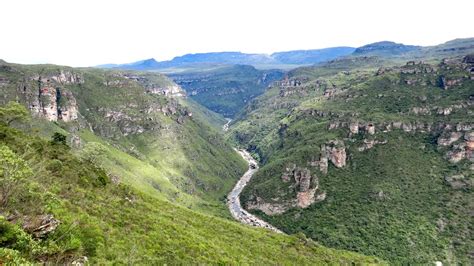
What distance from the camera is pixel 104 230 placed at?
59.1m

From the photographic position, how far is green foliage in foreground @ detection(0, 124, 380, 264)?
1586 inches

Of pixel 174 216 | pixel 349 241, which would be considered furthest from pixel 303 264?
pixel 349 241

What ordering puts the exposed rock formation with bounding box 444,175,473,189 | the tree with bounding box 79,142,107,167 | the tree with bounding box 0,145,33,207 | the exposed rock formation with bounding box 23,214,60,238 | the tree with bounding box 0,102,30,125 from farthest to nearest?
the exposed rock formation with bounding box 444,175,473,189 < the tree with bounding box 79,142,107,167 < the tree with bounding box 0,102,30,125 < the tree with bounding box 0,145,33,207 < the exposed rock formation with bounding box 23,214,60,238

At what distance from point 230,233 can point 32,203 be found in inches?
2598

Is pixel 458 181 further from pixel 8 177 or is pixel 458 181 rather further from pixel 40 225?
pixel 8 177

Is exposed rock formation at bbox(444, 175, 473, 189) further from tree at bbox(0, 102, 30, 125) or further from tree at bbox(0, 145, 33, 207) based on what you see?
tree at bbox(0, 145, 33, 207)

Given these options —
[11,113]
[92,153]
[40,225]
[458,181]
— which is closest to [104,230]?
[40,225]

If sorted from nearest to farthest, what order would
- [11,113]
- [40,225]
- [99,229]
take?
[40,225]
[99,229]
[11,113]

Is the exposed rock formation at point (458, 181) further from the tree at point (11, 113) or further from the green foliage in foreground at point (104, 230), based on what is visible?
the tree at point (11, 113)

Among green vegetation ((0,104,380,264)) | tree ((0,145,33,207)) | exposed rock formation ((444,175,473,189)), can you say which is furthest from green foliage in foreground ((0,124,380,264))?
exposed rock formation ((444,175,473,189))

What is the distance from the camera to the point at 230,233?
344ft

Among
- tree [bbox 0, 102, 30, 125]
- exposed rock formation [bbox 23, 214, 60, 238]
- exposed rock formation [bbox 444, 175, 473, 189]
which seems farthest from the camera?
exposed rock formation [bbox 444, 175, 473, 189]

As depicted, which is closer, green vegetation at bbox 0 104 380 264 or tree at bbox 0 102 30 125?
green vegetation at bbox 0 104 380 264

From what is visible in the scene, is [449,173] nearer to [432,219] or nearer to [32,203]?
[432,219]
